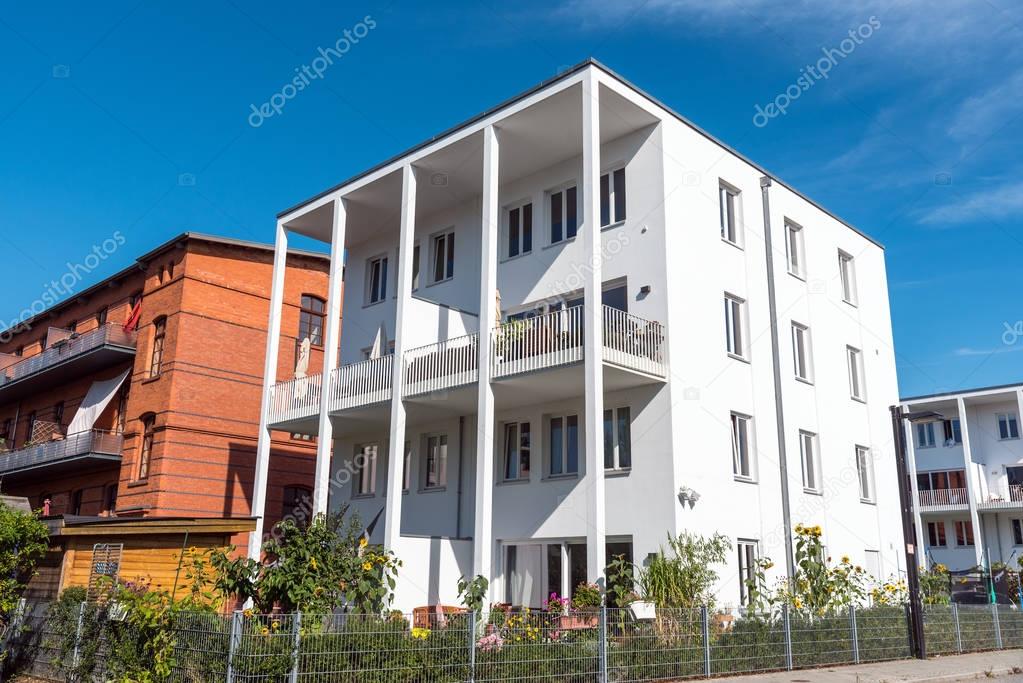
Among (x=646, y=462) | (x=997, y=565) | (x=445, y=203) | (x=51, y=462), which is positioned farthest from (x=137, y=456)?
(x=997, y=565)

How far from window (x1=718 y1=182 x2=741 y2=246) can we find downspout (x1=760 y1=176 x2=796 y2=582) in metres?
0.69

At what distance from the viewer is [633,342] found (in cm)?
1675

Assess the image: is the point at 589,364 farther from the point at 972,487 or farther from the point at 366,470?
the point at 972,487

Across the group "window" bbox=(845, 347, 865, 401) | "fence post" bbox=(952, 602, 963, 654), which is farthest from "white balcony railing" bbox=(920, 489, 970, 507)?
"fence post" bbox=(952, 602, 963, 654)

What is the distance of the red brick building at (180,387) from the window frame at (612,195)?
15151mm

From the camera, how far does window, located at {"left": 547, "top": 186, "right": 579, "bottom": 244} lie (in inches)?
786

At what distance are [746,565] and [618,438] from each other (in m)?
3.80

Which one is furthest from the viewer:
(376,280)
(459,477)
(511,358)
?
(376,280)

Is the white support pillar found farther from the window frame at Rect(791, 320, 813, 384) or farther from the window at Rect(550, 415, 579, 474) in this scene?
the window at Rect(550, 415, 579, 474)

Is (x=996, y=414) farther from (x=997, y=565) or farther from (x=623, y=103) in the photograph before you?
(x=623, y=103)

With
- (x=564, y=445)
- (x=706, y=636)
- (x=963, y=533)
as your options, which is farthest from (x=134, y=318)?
(x=963, y=533)

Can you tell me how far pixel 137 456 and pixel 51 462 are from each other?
15.3 ft

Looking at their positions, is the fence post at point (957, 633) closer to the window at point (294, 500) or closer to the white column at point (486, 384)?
the white column at point (486, 384)

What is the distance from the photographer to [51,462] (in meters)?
30.4
